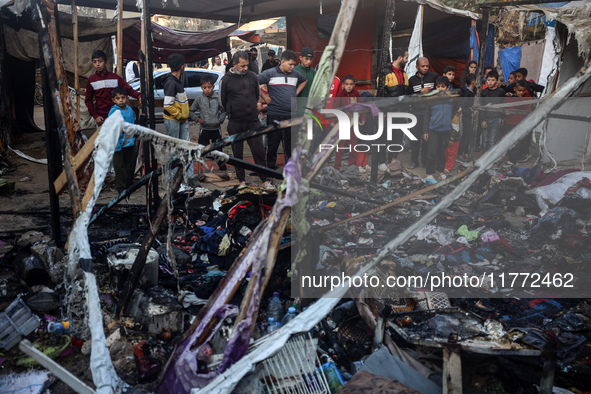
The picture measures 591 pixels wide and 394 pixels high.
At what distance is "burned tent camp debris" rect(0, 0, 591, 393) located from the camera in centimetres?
244

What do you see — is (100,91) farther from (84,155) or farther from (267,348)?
(267,348)

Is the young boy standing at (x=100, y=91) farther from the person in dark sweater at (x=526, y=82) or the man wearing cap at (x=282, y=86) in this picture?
the person in dark sweater at (x=526, y=82)

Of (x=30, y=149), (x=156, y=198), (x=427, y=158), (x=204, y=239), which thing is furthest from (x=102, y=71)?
(x=427, y=158)

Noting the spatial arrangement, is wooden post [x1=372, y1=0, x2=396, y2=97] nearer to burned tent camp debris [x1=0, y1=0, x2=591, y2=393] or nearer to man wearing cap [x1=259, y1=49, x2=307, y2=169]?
man wearing cap [x1=259, y1=49, x2=307, y2=169]

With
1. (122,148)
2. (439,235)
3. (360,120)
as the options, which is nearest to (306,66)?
(360,120)

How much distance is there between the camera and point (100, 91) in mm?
6578

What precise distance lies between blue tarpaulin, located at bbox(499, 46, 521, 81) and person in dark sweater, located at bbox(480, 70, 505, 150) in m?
3.51

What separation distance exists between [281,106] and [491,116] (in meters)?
4.79

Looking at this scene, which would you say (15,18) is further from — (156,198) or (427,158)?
(427,158)

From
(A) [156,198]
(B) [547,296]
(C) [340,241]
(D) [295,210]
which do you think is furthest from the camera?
(C) [340,241]

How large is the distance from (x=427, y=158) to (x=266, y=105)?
3.29m

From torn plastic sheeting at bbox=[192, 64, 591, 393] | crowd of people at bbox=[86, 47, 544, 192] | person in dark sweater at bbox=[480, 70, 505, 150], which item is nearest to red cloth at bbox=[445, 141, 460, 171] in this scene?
crowd of people at bbox=[86, 47, 544, 192]

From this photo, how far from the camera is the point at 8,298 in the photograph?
387 centimetres

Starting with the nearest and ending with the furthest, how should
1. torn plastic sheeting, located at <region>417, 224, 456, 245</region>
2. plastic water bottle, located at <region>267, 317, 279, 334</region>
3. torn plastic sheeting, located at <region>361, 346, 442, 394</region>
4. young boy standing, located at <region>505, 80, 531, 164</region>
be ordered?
torn plastic sheeting, located at <region>361, 346, 442, 394</region> → plastic water bottle, located at <region>267, 317, 279, 334</region> → torn plastic sheeting, located at <region>417, 224, 456, 245</region> → young boy standing, located at <region>505, 80, 531, 164</region>
